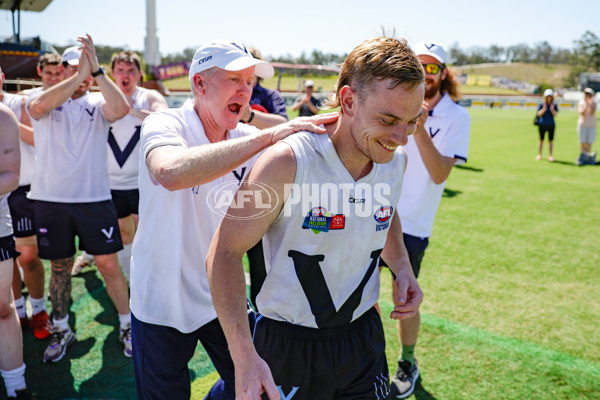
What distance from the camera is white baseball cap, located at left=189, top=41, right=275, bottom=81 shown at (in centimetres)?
222

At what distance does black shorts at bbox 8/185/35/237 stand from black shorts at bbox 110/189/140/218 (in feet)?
2.65

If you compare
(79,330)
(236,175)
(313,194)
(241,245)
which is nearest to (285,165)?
(313,194)

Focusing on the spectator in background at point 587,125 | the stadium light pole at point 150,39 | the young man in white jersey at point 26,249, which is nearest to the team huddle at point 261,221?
the young man in white jersey at point 26,249

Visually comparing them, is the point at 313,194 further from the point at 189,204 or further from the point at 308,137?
the point at 189,204

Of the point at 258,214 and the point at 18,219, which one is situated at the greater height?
the point at 258,214

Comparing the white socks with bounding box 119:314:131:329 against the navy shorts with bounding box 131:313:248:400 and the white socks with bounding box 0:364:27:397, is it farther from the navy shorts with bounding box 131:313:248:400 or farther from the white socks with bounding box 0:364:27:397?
the navy shorts with bounding box 131:313:248:400

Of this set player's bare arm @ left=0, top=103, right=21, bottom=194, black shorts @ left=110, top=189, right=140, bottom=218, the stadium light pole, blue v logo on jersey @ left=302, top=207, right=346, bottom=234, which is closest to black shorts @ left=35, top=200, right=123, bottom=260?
player's bare arm @ left=0, top=103, right=21, bottom=194

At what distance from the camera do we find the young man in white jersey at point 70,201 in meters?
3.80

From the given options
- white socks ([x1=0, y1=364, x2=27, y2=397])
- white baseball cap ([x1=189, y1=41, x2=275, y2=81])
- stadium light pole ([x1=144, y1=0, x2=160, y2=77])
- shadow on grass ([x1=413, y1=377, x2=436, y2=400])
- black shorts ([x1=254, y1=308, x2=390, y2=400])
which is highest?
stadium light pole ([x1=144, y1=0, x2=160, y2=77])

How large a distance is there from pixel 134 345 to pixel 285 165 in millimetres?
1421

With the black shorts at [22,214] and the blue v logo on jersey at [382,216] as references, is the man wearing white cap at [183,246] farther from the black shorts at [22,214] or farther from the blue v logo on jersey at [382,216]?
the black shorts at [22,214]

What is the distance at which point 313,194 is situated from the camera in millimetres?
1756

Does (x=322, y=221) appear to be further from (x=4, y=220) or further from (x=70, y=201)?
(x=70, y=201)

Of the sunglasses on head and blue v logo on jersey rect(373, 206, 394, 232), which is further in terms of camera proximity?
the sunglasses on head
